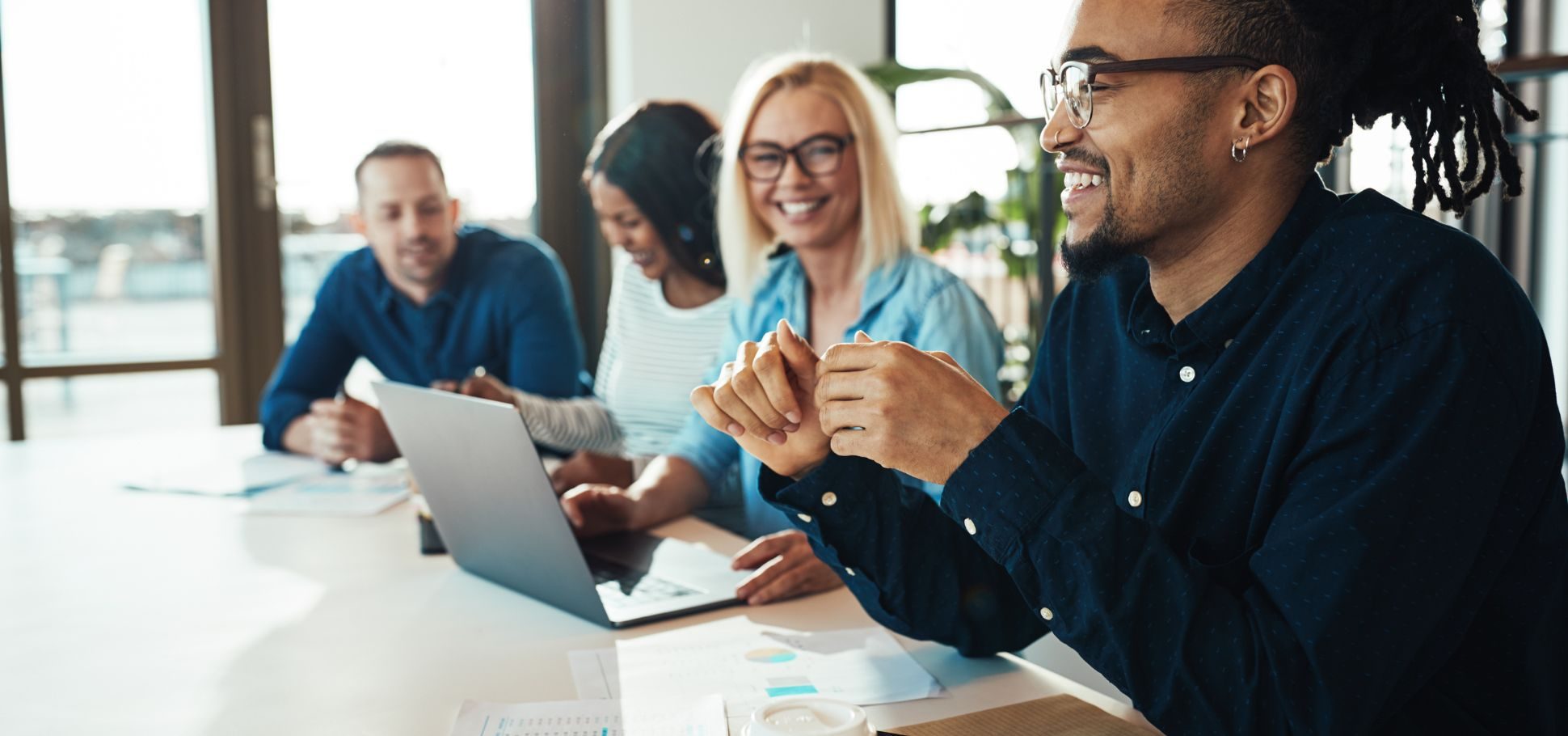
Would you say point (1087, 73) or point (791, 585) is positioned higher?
Result: point (1087, 73)

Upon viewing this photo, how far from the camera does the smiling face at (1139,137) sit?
1014 millimetres

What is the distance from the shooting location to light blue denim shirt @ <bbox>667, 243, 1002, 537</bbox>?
1.81 m

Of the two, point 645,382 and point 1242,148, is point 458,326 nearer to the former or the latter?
point 645,382

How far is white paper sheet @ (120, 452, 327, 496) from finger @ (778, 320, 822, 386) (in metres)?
1.24

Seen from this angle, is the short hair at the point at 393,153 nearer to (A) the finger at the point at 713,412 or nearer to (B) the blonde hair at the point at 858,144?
(B) the blonde hair at the point at 858,144

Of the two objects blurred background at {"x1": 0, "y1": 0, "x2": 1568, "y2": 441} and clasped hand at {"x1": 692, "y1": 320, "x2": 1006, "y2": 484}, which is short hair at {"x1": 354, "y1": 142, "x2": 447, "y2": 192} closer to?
blurred background at {"x1": 0, "y1": 0, "x2": 1568, "y2": 441}

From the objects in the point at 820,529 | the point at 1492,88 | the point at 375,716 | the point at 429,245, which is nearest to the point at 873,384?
the point at 820,529

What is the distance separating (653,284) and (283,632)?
1.37m

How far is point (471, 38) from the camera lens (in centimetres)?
421

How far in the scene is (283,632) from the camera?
1.25 meters

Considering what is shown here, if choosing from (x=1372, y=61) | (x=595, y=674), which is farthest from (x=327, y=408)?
(x=1372, y=61)

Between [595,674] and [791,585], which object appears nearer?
[595,674]

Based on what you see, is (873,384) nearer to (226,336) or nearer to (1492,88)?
(1492,88)

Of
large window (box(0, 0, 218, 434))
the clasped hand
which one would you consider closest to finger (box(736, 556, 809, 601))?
the clasped hand
